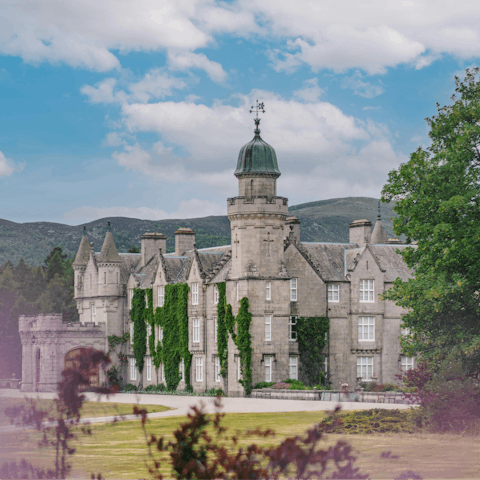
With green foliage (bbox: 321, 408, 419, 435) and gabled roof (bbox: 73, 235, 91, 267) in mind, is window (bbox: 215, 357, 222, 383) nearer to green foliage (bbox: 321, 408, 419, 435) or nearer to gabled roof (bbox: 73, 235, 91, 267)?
gabled roof (bbox: 73, 235, 91, 267)

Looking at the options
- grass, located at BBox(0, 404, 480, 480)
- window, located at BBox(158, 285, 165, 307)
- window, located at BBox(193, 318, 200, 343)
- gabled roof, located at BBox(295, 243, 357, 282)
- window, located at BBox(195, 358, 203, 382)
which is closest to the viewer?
grass, located at BBox(0, 404, 480, 480)

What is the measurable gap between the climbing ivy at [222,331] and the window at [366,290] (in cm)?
1058

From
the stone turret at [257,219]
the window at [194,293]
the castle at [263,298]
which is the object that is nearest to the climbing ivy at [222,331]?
the castle at [263,298]

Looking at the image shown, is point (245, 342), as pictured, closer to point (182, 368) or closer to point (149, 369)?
point (182, 368)

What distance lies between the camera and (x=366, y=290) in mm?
61562

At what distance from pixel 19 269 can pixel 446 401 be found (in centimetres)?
8202

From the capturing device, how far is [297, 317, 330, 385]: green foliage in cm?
5838

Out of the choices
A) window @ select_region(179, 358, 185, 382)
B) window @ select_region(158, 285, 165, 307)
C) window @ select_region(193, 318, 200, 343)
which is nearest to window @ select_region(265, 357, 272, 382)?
window @ select_region(193, 318, 200, 343)

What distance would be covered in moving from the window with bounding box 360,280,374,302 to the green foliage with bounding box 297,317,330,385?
382cm

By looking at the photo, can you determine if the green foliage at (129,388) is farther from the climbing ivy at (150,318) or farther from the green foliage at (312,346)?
the green foliage at (312,346)

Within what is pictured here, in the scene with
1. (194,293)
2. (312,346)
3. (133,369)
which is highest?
(194,293)

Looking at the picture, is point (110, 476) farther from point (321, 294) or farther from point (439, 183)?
point (321, 294)

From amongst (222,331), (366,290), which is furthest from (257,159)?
(366,290)

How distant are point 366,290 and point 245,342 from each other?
1144cm
